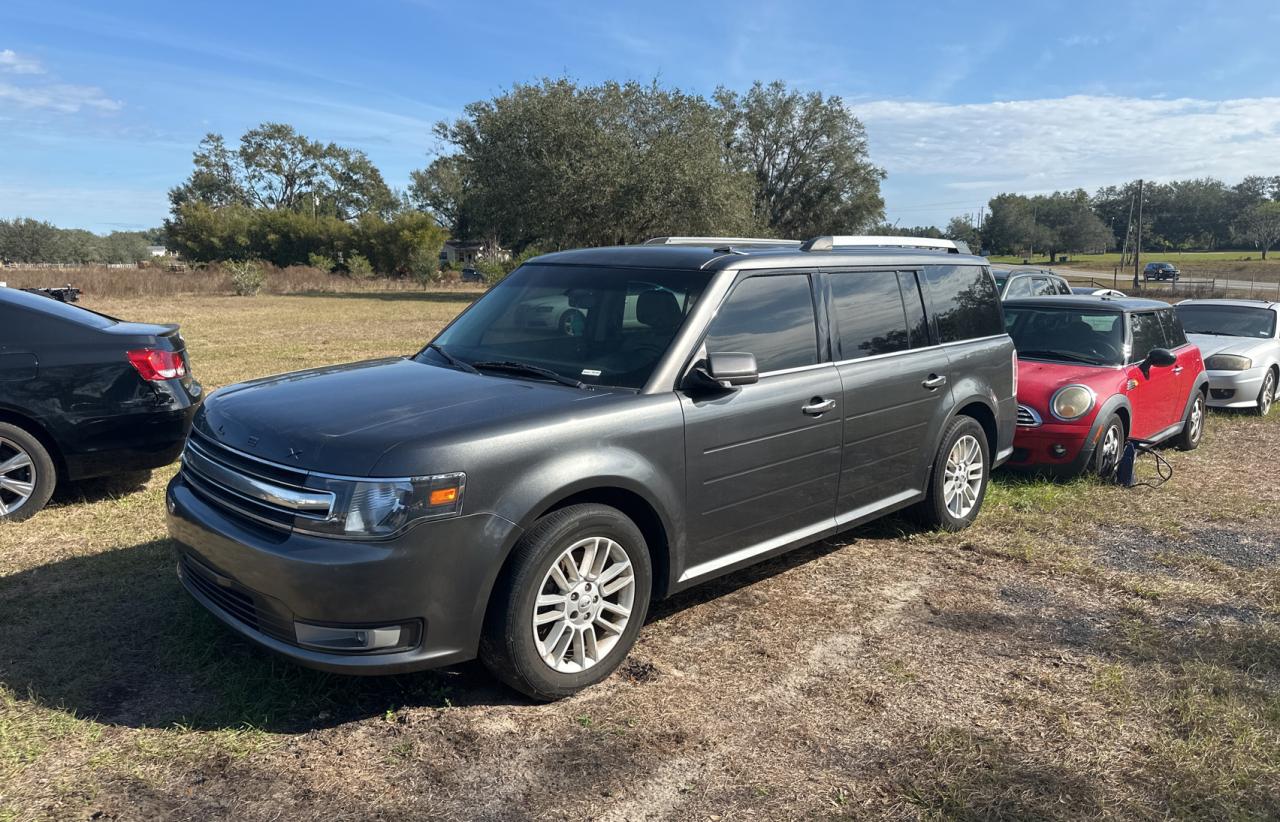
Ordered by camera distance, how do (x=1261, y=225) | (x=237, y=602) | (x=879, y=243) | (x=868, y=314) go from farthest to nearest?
1. (x=1261, y=225)
2. (x=879, y=243)
3. (x=868, y=314)
4. (x=237, y=602)

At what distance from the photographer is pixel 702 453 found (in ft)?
13.0

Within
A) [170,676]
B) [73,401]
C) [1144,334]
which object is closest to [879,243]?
[1144,334]

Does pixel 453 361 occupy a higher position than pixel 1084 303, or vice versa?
pixel 1084 303

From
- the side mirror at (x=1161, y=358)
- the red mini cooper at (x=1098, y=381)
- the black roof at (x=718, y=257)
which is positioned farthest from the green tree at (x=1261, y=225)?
the black roof at (x=718, y=257)

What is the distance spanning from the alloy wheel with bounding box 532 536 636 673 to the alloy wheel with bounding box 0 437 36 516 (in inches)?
167

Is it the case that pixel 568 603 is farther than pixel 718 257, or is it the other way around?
pixel 718 257

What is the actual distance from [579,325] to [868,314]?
5.74 feet

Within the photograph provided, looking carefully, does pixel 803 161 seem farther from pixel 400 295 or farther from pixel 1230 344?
pixel 1230 344

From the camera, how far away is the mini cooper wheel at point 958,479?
222 inches

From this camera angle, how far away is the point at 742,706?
12.0 feet

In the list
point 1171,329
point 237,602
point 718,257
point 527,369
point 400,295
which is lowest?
point 237,602

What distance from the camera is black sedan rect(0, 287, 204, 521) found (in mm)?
5684

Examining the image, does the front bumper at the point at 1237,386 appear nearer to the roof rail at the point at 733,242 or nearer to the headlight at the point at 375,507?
the roof rail at the point at 733,242

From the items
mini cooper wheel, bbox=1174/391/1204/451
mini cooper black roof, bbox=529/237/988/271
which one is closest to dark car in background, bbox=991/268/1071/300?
mini cooper wheel, bbox=1174/391/1204/451
